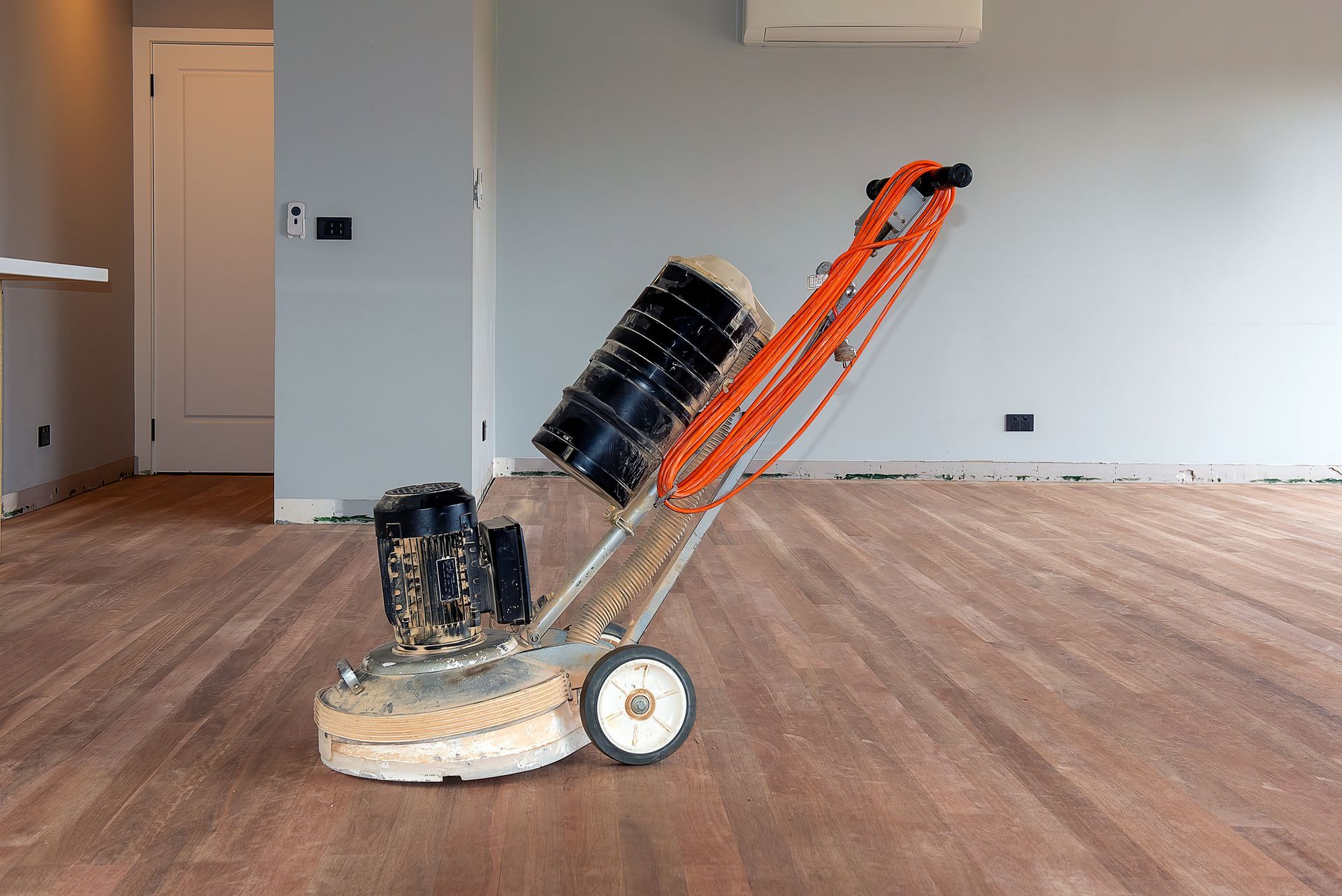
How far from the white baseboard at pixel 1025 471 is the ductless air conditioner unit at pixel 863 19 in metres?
2.21

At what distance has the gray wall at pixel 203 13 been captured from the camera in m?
5.35

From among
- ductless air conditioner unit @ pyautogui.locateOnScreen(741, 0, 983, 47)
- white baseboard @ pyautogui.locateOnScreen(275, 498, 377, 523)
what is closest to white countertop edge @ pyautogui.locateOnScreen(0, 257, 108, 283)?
white baseboard @ pyautogui.locateOnScreen(275, 498, 377, 523)

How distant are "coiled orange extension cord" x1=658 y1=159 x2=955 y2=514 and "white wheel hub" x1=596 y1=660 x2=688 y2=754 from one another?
0.33 meters

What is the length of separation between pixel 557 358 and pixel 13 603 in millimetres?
3141

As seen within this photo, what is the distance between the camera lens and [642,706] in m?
1.82

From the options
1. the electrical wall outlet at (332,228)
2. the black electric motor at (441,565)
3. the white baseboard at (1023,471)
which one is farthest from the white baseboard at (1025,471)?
the black electric motor at (441,565)

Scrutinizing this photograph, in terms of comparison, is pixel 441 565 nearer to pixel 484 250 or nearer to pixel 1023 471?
pixel 484 250

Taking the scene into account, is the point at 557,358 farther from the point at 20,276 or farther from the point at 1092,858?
the point at 1092,858

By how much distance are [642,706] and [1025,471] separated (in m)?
4.43

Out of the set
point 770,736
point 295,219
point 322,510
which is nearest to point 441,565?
point 770,736

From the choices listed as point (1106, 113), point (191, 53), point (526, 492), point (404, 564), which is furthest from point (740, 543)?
point (191, 53)

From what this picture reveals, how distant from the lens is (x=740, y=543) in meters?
3.95

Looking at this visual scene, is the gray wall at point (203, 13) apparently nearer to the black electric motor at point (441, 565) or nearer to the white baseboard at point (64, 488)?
the white baseboard at point (64, 488)

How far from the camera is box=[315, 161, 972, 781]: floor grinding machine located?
1.74 m
